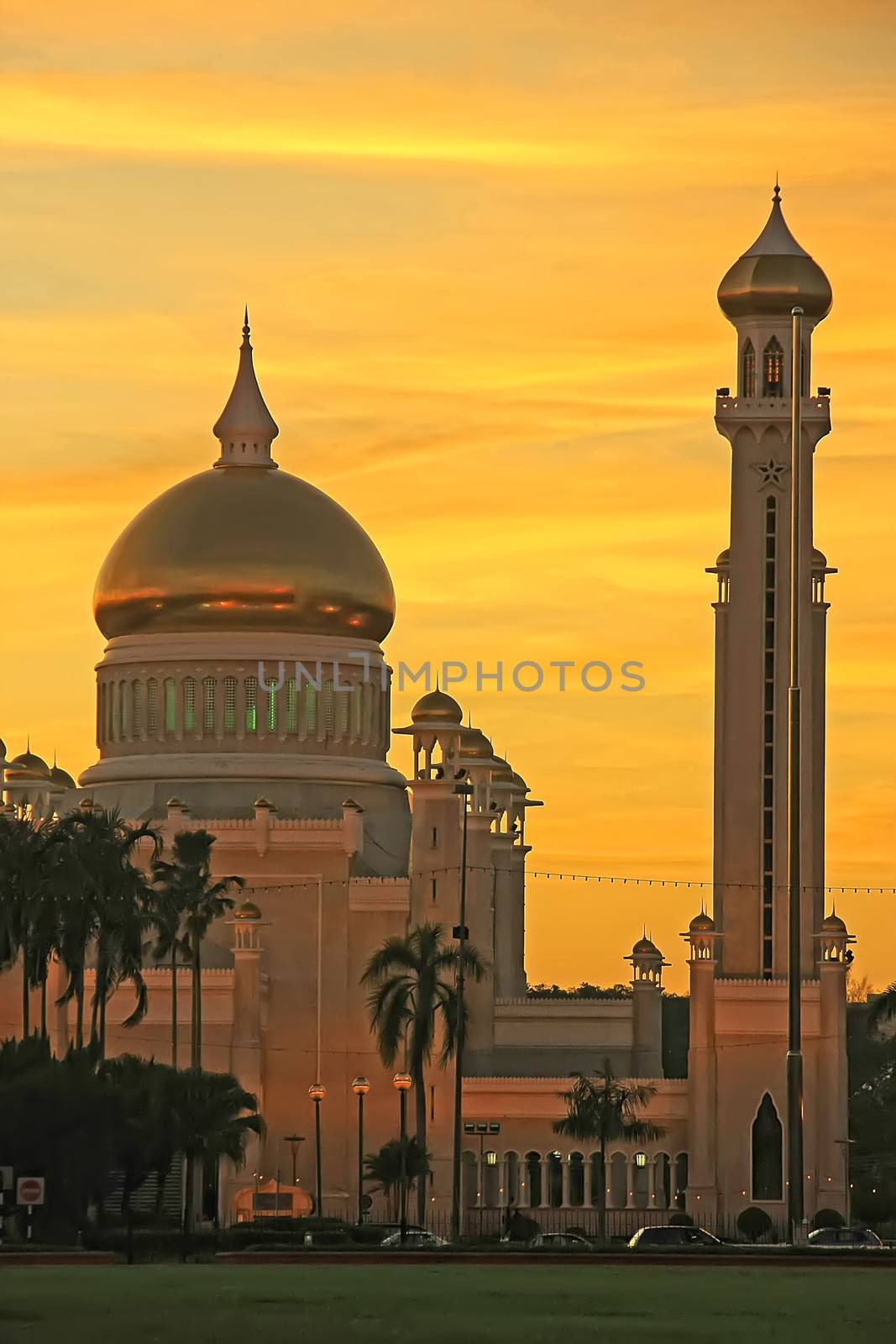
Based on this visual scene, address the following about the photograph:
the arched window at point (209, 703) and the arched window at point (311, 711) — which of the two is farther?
the arched window at point (311, 711)

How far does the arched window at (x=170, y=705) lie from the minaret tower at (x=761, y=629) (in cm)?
1390

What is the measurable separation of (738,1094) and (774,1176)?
1.99 meters

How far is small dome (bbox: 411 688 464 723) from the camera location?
240ft

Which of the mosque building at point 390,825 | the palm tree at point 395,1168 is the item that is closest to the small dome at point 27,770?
the mosque building at point 390,825

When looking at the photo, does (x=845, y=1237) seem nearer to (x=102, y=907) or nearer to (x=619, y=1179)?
(x=102, y=907)

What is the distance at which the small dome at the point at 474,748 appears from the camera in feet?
251

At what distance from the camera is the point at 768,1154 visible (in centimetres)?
6900

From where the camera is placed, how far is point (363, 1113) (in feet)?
232

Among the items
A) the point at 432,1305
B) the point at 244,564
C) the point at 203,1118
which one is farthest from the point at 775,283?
the point at 432,1305

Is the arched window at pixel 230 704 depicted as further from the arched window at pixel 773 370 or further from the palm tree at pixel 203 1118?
the palm tree at pixel 203 1118

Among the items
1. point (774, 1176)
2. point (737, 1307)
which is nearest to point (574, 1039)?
point (774, 1176)

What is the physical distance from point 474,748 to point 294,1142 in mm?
11728

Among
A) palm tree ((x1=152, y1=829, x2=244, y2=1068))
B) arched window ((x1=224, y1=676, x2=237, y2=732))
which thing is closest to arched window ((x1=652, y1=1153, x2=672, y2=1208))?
palm tree ((x1=152, y1=829, x2=244, y2=1068))

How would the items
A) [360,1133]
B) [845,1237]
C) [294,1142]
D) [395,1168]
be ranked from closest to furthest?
1. [845,1237]
2. [360,1133]
3. [395,1168]
4. [294,1142]
